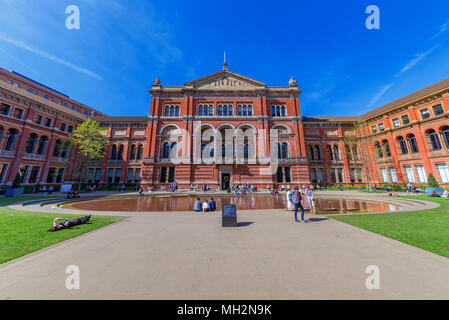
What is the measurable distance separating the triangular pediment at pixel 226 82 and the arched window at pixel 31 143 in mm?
29711

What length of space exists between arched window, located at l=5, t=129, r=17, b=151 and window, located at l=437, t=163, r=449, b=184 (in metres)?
66.1

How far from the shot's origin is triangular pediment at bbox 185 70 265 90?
30047 mm

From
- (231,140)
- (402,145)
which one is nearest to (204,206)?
(231,140)

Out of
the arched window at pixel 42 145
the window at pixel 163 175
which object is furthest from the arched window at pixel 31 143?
the window at pixel 163 175

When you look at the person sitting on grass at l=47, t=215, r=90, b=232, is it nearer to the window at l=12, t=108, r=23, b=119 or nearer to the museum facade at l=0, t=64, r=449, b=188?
the museum facade at l=0, t=64, r=449, b=188

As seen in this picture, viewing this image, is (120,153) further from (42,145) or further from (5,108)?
(5,108)

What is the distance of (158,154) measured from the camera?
2784cm

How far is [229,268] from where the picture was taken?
344cm

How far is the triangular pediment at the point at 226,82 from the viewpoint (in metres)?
30.0

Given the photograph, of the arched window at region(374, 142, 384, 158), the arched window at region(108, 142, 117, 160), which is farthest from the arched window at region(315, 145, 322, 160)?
the arched window at region(108, 142, 117, 160)

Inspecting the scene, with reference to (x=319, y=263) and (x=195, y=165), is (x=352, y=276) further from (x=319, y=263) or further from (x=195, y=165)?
(x=195, y=165)
